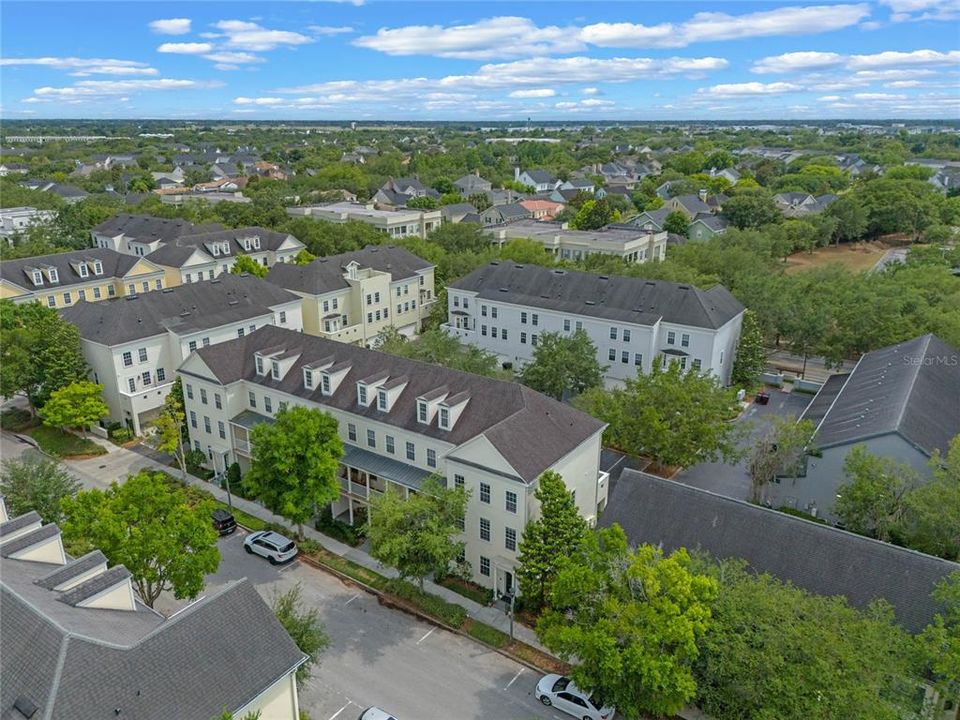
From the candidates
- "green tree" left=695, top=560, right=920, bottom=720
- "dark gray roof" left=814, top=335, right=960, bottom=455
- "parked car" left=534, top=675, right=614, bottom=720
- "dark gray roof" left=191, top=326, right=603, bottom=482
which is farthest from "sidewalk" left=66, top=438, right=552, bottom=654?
"dark gray roof" left=814, top=335, right=960, bottom=455

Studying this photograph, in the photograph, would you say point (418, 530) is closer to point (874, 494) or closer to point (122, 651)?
point (122, 651)

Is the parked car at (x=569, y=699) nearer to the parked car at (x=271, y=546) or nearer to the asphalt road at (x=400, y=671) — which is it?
the asphalt road at (x=400, y=671)

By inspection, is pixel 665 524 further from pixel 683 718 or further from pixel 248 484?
pixel 248 484

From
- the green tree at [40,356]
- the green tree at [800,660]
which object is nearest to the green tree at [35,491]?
the green tree at [40,356]

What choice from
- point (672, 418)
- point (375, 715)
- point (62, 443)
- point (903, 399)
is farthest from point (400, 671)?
point (62, 443)

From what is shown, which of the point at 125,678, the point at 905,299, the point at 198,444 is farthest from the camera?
the point at 905,299

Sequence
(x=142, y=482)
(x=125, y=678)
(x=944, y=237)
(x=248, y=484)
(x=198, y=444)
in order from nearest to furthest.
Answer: (x=125, y=678) < (x=142, y=482) < (x=248, y=484) < (x=198, y=444) < (x=944, y=237)

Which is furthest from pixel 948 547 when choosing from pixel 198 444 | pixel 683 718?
pixel 198 444
